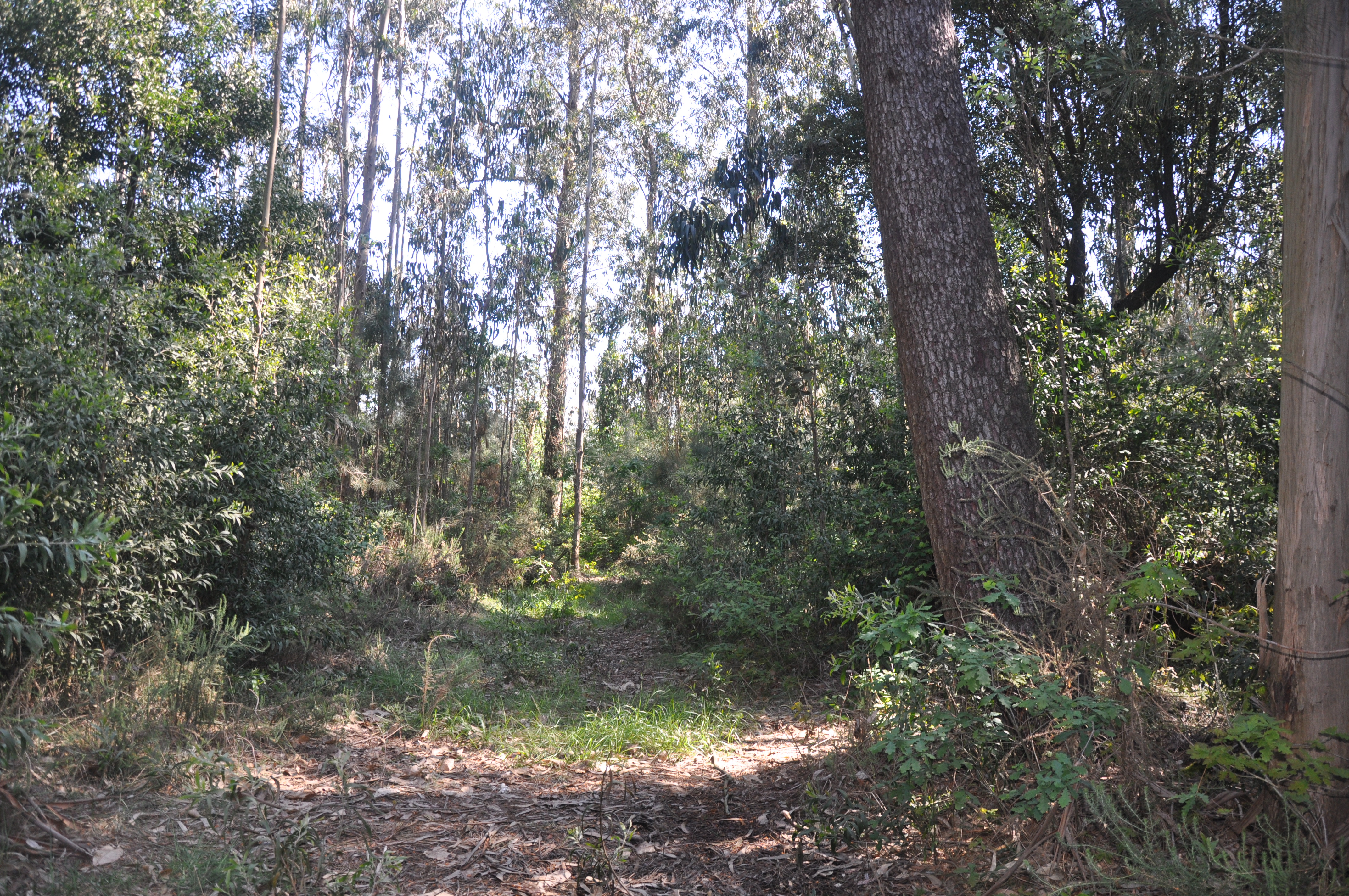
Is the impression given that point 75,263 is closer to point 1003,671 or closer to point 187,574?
point 187,574

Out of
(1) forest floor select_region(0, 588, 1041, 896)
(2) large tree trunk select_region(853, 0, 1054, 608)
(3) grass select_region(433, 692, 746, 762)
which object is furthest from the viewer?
(3) grass select_region(433, 692, 746, 762)

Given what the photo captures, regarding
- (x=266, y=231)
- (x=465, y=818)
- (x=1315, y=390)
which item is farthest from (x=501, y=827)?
(x=266, y=231)

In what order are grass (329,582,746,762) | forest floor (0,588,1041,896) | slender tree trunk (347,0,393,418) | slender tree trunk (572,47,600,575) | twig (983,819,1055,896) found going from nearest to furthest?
twig (983,819,1055,896), forest floor (0,588,1041,896), grass (329,582,746,762), slender tree trunk (572,47,600,575), slender tree trunk (347,0,393,418)

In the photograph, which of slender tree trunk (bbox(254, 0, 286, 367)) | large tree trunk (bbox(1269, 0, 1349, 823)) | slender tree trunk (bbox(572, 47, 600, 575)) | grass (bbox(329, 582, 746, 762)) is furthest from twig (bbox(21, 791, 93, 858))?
slender tree trunk (bbox(572, 47, 600, 575))

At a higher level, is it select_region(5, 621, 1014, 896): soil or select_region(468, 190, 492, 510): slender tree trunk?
select_region(468, 190, 492, 510): slender tree trunk

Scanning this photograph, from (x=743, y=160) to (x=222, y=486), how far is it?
8.70m

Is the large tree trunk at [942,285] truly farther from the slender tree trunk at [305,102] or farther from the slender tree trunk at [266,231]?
the slender tree trunk at [305,102]

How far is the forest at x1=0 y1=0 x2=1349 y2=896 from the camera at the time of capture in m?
3.11

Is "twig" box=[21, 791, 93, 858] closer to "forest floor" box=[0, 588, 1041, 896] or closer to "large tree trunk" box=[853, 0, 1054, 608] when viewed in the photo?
"forest floor" box=[0, 588, 1041, 896]

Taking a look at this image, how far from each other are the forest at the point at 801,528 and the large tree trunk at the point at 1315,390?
0.02 meters

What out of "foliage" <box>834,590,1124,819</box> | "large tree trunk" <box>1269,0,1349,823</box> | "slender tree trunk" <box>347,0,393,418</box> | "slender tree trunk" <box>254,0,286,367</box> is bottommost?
"foliage" <box>834,590,1124,819</box>

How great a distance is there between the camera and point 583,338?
16234mm

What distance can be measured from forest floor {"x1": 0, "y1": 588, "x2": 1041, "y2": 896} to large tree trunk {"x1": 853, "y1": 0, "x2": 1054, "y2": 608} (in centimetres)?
131

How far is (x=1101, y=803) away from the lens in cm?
279
